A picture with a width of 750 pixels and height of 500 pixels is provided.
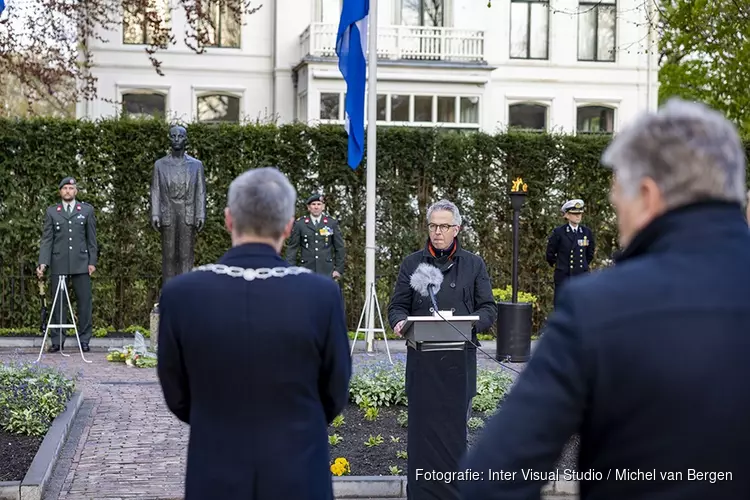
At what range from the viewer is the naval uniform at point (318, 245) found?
15.2 metres

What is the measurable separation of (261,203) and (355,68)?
439 inches

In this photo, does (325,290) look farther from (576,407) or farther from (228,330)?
(576,407)

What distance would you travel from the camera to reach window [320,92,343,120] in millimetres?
30405

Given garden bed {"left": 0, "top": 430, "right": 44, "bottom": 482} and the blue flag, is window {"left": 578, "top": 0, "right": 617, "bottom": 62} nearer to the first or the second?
the blue flag

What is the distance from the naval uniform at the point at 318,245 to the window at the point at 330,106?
15293 millimetres

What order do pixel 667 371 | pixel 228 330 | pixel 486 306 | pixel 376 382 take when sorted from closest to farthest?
pixel 667 371, pixel 228 330, pixel 486 306, pixel 376 382

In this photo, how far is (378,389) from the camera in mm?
10133

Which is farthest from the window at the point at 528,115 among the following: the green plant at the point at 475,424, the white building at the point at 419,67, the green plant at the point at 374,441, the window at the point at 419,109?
the green plant at the point at 374,441

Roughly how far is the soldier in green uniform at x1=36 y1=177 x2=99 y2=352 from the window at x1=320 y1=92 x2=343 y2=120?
55.1 feet

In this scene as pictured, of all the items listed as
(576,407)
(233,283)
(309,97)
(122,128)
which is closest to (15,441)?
(233,283)

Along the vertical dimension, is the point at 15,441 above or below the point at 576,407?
below

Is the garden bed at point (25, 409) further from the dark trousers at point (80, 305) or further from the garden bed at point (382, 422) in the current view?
the dark trousers at point (80, 305)

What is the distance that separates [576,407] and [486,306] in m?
4.96

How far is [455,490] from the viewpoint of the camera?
6418 mm
